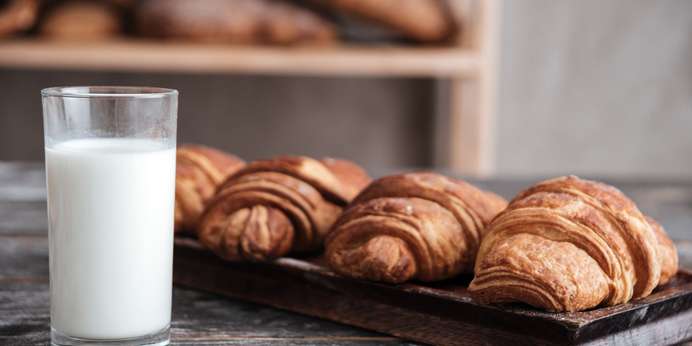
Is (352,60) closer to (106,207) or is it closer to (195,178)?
(195,178)

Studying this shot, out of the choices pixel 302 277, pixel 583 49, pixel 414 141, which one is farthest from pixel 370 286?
pixel 583 49

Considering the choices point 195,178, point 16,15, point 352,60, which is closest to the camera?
point 195,178

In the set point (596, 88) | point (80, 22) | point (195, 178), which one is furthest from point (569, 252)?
point (596, 88)

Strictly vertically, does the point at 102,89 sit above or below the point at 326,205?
above

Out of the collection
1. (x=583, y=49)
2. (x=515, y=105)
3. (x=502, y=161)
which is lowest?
Result: (x=502, y=161)

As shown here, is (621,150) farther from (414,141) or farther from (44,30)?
(44,30)

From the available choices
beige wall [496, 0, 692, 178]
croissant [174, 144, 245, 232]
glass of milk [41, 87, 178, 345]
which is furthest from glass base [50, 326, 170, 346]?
beige wall [496, 0, 692, 178]

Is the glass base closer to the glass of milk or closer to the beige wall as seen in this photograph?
the glass of milk
